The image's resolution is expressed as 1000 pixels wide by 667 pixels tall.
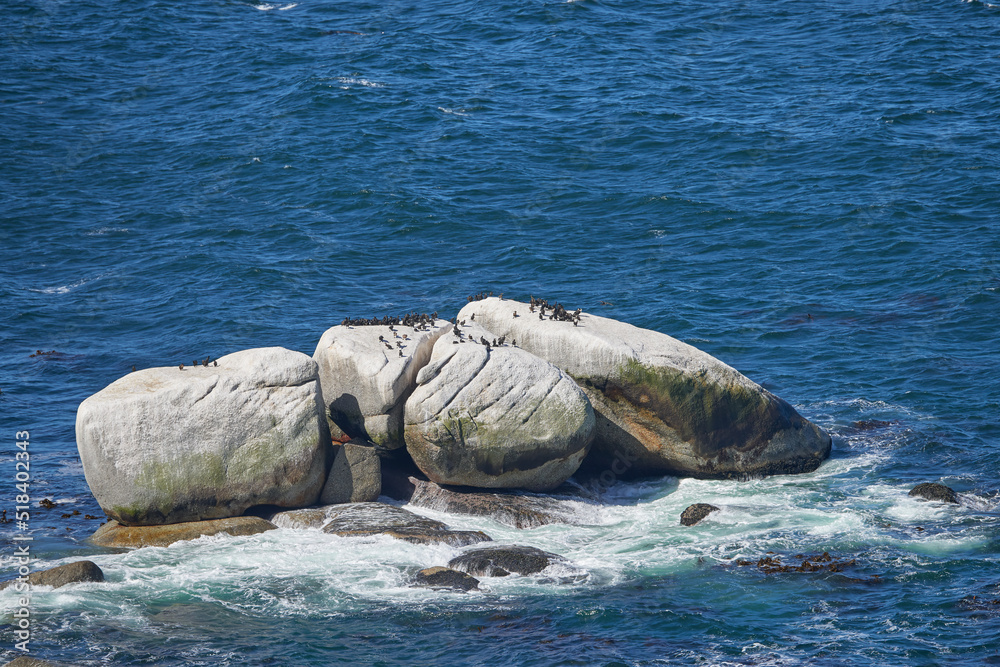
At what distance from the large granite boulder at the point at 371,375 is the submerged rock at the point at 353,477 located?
20.4 inches

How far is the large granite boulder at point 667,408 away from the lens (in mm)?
22578

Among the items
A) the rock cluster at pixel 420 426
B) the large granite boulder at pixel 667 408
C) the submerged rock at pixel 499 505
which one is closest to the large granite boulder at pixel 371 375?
the rock cluster at pixel 420 426

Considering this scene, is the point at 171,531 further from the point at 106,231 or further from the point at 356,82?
the point at 356,82

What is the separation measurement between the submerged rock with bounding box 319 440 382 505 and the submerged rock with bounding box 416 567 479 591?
367 cm

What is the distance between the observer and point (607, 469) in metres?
23.4

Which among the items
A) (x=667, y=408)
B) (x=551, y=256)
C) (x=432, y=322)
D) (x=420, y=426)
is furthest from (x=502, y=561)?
(x=551, y=256)

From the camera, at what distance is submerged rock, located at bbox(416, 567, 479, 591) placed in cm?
1791

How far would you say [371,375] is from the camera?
2141 centimetres

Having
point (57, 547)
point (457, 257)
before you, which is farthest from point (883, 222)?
point (57, 547)

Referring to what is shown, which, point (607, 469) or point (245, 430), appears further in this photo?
point (607, 469)

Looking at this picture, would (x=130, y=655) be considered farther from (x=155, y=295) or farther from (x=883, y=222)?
(x=883, y=222)

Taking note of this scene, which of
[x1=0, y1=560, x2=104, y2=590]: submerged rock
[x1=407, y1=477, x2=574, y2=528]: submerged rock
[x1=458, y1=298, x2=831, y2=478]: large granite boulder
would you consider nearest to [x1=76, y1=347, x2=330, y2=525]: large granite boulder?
[x1=0, y1=560, x2=104, y2=590]: submerged rock

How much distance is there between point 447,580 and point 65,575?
23.0 ft

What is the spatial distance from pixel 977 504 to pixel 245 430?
50.7 feet
